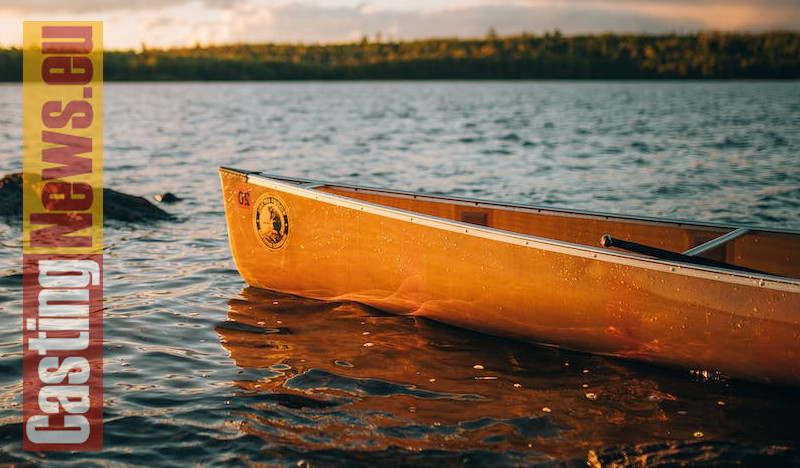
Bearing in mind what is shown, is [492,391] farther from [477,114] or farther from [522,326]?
[477,114]

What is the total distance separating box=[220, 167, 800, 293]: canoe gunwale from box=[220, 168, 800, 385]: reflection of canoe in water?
1 centimetres

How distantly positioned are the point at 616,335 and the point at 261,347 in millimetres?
2955

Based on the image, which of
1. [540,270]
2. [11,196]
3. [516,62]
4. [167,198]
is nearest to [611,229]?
[540,270]

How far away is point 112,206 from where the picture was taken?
12398 millimetres

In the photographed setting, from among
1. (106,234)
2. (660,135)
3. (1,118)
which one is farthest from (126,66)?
(106,234)

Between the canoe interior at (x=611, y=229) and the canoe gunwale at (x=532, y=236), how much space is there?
1 centimetres

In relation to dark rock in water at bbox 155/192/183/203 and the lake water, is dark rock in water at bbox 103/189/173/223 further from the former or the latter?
dark rock in water at bbox 155/192/183/203

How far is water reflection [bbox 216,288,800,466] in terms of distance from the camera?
5.09 meters

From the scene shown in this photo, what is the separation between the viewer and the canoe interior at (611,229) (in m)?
7.27

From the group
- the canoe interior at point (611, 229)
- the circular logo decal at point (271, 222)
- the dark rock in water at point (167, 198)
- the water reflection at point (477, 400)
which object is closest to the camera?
the water reflection at point (477, 400)

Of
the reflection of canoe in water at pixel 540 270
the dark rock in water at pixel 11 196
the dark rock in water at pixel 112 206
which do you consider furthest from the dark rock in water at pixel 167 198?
the reflection of canoe in water at pixel 540 270

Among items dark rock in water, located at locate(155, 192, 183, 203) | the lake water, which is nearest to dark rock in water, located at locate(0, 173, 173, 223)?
the lake water

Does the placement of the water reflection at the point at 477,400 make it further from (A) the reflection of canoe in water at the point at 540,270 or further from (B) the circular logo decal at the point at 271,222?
(B) the circular logo decal at the point at 271,222

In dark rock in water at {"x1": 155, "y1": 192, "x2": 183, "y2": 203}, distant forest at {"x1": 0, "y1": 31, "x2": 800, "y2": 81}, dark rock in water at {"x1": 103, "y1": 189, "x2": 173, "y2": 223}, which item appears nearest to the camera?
dark rock in water at {"x1": 103, "y1": 189, "x2": 173, "y2": 223}
